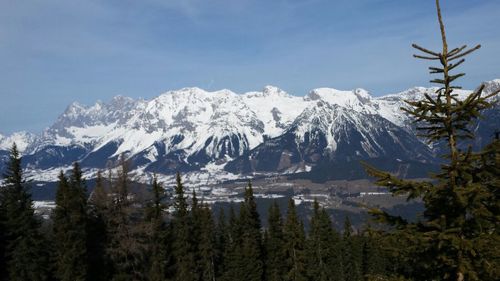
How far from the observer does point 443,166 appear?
492 inches

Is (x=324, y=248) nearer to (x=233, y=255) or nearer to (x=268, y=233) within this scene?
(x=268, y=233)

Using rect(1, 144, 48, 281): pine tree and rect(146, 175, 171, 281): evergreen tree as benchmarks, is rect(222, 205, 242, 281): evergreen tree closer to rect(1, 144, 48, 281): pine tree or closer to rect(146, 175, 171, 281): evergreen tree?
rect(146, 175, 171, 281): evergreen tree

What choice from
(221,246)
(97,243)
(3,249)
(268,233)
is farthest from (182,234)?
(221,246)

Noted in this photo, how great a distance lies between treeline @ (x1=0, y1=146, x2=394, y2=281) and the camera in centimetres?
4684

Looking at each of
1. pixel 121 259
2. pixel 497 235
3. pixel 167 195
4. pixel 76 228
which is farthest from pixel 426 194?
pixel 167 195

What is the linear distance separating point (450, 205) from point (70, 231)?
44017 millimetres

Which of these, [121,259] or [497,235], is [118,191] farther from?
[497,235]

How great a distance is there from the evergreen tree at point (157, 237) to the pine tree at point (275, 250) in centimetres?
2197

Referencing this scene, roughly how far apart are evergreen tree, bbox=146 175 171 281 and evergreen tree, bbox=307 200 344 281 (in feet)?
118

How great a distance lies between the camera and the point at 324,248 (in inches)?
3804

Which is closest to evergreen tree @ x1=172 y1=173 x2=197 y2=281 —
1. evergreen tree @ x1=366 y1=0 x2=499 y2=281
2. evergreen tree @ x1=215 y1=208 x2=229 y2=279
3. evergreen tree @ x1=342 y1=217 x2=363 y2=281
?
evergreen tree @ x1=215 y1=208 x2=229 y2=279

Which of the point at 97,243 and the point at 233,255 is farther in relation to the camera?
the point at 233,255

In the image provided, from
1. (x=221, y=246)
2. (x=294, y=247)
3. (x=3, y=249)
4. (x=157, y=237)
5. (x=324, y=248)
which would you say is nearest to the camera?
(x=3, y=249)

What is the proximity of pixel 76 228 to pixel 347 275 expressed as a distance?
69024mm
